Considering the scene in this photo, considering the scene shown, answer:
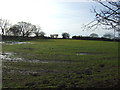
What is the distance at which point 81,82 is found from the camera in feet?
28.6

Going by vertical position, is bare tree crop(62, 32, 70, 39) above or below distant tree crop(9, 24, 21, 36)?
below

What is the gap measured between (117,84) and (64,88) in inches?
89.9

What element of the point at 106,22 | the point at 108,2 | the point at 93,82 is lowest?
the point at 93,82

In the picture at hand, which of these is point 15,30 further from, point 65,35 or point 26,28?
point 65,35

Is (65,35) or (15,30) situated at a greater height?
(15,30)

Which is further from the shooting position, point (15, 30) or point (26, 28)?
point (26, 28)

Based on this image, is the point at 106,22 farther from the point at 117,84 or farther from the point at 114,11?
the point at 117,84

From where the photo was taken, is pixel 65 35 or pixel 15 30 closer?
pixel 15 30

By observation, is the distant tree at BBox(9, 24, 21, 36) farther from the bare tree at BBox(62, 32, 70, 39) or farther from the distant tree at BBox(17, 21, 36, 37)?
the bare tree at BBox(62, 32, 70, 39)

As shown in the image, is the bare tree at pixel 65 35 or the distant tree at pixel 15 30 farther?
→ the bare tree at pixel 65 35

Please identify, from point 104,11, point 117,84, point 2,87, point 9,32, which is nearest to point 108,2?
point 104,11

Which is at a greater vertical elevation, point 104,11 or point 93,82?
point 104,11

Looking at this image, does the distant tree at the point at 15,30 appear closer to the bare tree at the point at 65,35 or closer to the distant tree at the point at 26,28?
the distant tree at the point at 26,28

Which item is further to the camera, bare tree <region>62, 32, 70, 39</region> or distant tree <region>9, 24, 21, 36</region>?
bare tree <region>62, 32, 70, 39</region>
